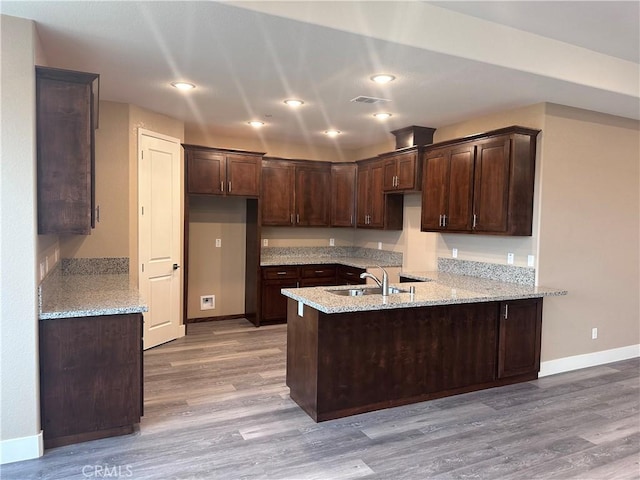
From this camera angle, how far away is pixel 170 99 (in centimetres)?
440

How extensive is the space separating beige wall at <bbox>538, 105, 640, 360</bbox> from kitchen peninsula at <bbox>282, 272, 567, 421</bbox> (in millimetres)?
448

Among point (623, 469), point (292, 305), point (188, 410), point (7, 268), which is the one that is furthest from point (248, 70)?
point (623, 469)

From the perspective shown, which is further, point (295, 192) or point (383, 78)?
point (295, 192)

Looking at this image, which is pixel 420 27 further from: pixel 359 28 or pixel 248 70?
pixel 248 70

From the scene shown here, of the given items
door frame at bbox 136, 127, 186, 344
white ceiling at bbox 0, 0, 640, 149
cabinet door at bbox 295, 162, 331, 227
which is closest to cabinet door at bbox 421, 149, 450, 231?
white ceiling at bbox 0, 0, 640, 149

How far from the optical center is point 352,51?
117 inches

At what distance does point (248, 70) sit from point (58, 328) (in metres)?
2.31

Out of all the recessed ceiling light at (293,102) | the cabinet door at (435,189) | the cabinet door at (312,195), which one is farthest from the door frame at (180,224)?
the cabinet door at (435,189)

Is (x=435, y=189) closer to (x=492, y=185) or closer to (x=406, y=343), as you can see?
(x=492, y=185)

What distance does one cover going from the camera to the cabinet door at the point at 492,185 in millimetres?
4105

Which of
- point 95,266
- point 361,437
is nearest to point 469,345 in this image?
point 361,437

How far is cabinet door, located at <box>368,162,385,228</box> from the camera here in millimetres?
6055

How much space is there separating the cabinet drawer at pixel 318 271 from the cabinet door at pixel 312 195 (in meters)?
0.69

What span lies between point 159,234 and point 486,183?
3611 millimetres
